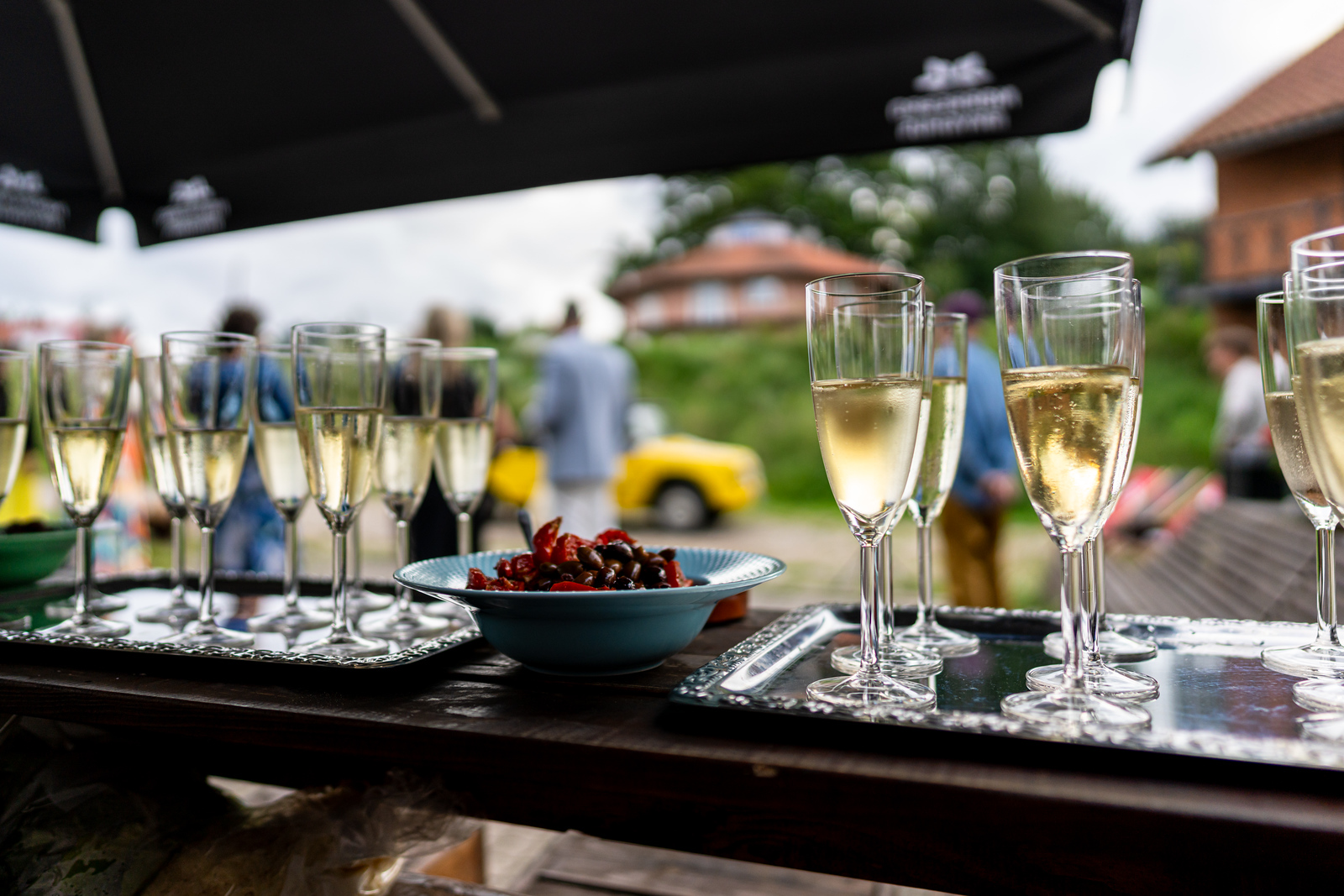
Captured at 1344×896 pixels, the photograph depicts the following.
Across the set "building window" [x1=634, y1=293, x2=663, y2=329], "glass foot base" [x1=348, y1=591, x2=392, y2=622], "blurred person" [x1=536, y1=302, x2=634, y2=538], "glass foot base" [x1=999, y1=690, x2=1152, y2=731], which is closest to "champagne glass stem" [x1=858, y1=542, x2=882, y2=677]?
"glass foot base" [x1=999, y1=690, x2=1152, y2=731]

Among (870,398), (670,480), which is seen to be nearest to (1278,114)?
(670,480)

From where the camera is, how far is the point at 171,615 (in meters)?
1.50

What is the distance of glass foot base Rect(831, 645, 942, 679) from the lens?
1.07 meters

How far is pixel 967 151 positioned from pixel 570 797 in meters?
29.8

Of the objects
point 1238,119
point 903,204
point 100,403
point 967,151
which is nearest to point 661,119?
point 100,403

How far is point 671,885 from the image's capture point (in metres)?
2.05

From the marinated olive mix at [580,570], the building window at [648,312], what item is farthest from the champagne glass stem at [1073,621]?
the building window at [648,312]

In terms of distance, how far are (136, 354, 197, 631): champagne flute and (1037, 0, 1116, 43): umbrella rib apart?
1906 millimetres

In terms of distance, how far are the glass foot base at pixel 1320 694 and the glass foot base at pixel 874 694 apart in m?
0.36

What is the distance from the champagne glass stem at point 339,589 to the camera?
1210 mm

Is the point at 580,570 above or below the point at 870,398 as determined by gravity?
below

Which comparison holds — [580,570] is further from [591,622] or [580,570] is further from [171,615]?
[171,615]

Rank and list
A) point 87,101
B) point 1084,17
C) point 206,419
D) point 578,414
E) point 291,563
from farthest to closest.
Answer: point 578,414, point 87,101, point 1084,17, point 291,563, point 206,419

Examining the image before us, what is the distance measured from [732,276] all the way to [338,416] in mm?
28110
